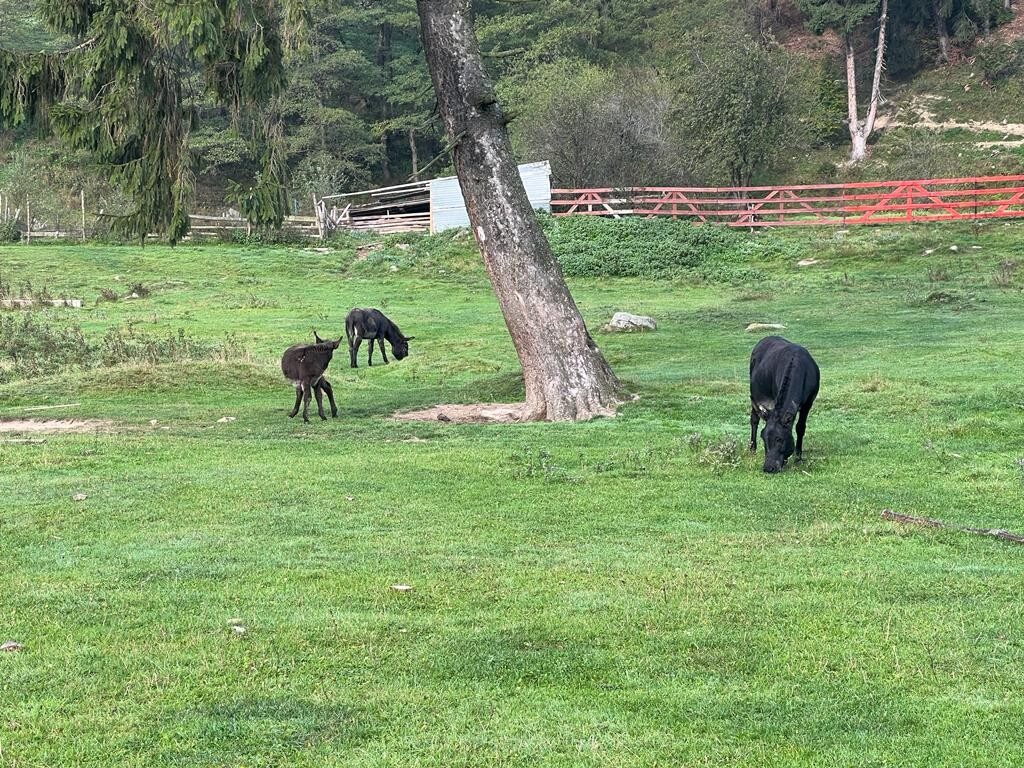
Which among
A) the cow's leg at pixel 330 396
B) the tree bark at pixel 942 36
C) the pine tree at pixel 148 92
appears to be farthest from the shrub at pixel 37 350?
the tree bark at pixel 942 36

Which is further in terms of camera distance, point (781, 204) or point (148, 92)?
point (781, 204)

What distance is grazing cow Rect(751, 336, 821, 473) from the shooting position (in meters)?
12.0

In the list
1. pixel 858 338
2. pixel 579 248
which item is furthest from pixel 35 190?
pixel 858 338

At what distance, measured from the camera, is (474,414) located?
1653 centimetres

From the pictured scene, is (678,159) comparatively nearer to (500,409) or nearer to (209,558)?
(500,409)

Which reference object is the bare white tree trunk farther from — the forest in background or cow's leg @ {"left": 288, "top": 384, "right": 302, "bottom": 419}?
cow's leg @ {"left": 288, "top": 384, "right": 302, "bottom": 419}

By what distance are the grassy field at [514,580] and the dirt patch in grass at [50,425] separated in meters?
0.41

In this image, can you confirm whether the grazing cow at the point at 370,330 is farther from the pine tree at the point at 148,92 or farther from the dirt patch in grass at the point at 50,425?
the dirt patch in grass at the point at 50,425

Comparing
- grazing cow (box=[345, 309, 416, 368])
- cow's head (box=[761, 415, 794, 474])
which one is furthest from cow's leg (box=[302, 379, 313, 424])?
grazing cow (box=[345, 309, 416, 368])

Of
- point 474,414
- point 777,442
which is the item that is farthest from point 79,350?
point 777,442

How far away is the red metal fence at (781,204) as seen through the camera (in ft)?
130

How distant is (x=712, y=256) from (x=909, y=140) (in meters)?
24.4

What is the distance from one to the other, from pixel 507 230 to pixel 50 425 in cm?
662

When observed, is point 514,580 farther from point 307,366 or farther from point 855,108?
point 855,108
